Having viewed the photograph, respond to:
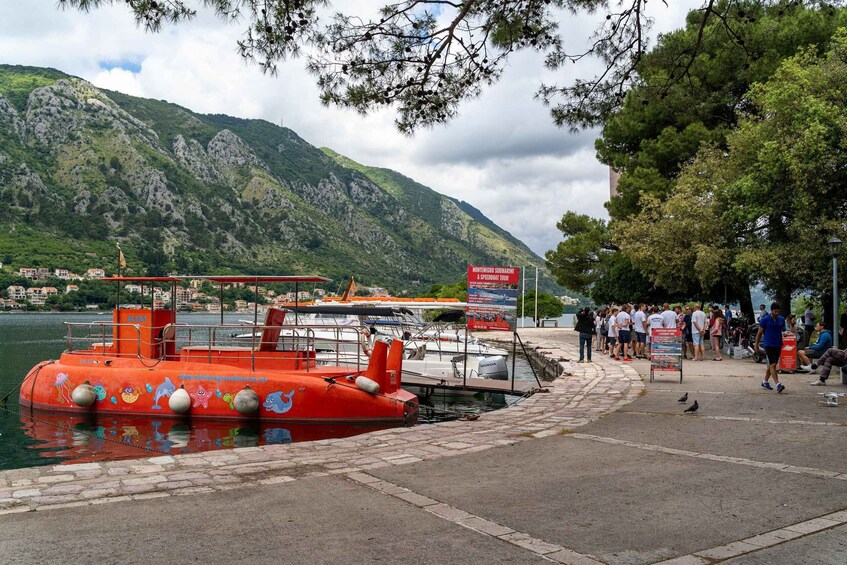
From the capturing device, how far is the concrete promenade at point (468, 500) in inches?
175

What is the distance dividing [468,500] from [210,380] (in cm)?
926

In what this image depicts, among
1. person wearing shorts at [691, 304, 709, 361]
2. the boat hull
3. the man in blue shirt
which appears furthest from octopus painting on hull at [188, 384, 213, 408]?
person wearing shorts at [691, 304, 709, 361]

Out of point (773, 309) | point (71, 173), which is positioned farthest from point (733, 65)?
point (71, 173)

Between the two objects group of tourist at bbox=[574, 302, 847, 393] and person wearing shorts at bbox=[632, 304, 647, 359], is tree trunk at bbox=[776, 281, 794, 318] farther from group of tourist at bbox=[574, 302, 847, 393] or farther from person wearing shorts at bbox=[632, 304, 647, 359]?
person wearing shorts at bbox=[632, 304, 647, 359]

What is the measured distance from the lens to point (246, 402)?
13078 mm

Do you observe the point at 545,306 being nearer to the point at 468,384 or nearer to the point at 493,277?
the point at 468,384

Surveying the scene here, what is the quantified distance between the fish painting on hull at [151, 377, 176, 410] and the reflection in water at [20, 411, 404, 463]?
319 millimetres

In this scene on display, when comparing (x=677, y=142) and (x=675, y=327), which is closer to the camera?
(x=675, y=327)

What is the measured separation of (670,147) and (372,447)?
2756cm

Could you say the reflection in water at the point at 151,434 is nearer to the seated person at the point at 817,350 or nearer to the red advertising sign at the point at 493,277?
the red advertising sign at the point at 493,277

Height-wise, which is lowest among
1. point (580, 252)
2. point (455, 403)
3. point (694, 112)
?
point (455, 403)

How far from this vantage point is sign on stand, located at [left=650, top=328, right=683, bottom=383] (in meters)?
15.3

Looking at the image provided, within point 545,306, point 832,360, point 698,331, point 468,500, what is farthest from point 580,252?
point 545,306

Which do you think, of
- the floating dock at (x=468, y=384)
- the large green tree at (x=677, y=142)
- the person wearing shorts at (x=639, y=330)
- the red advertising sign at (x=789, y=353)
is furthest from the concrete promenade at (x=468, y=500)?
the large green tree at (x=677, y=142)
